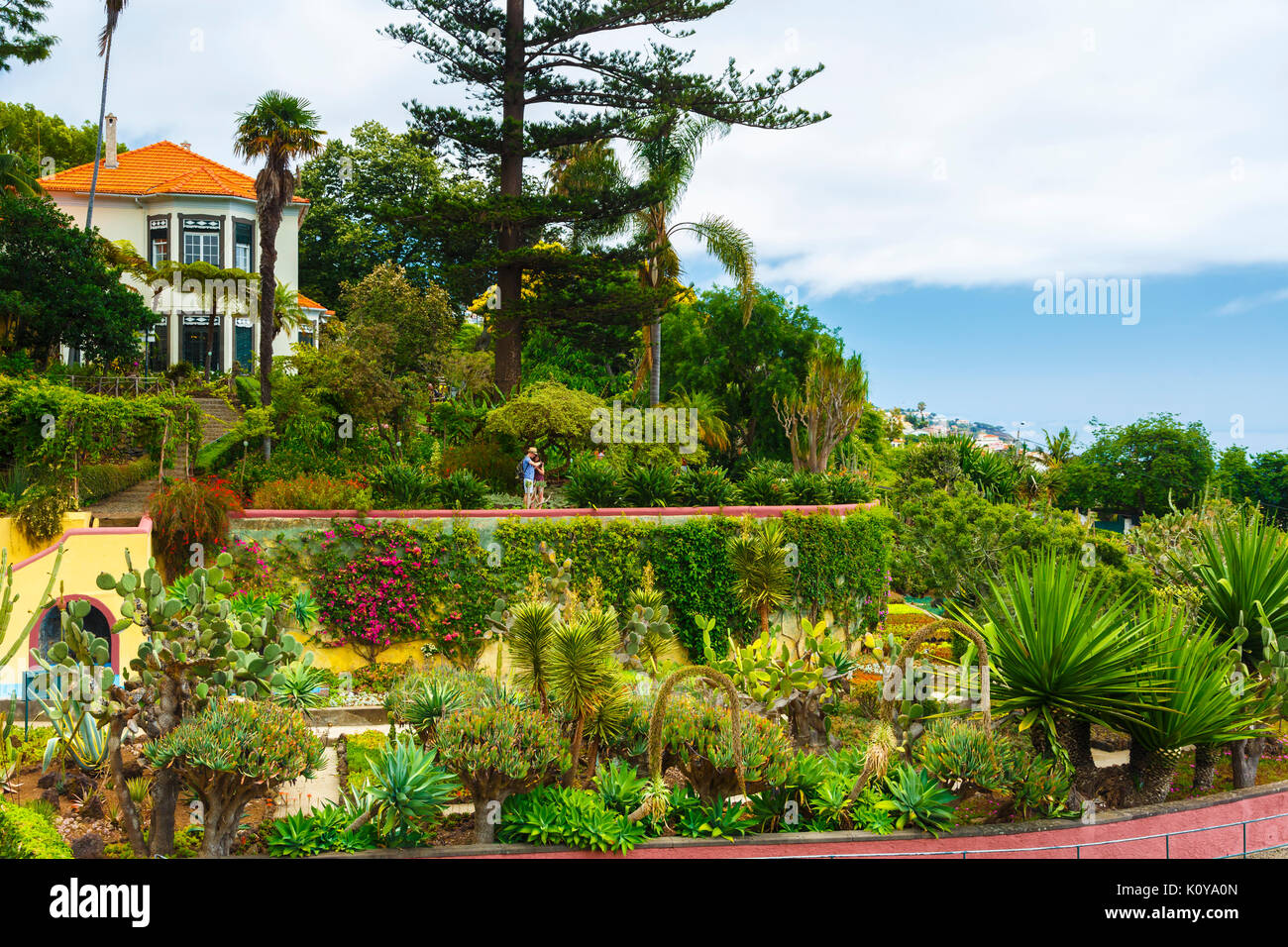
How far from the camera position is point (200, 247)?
114 ft

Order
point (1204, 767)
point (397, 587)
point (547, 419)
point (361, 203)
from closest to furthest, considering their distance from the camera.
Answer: point (1204, 767), point (397, 587), point (547, 419), point (361, 203)

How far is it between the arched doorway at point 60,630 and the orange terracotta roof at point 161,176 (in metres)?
23.8

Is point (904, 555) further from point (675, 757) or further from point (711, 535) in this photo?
point (675, 757)

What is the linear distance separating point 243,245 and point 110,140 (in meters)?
7.53

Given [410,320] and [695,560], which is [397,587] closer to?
[695,560]

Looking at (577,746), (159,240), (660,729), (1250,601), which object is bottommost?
(577,746)

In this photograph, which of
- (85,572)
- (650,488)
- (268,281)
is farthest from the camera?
(268,281)

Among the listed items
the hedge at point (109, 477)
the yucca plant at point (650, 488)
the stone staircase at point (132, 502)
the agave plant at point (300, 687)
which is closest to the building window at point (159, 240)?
the stone staircase at point (132, 502)

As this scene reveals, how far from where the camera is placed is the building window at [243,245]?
34938 mm

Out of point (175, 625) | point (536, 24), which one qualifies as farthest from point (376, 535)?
point (536, 24)

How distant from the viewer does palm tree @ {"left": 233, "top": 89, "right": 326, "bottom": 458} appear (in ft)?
70.7

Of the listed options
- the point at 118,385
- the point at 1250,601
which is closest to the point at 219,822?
the point at 1250,601

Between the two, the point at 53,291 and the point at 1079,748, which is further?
the point at 53,291
